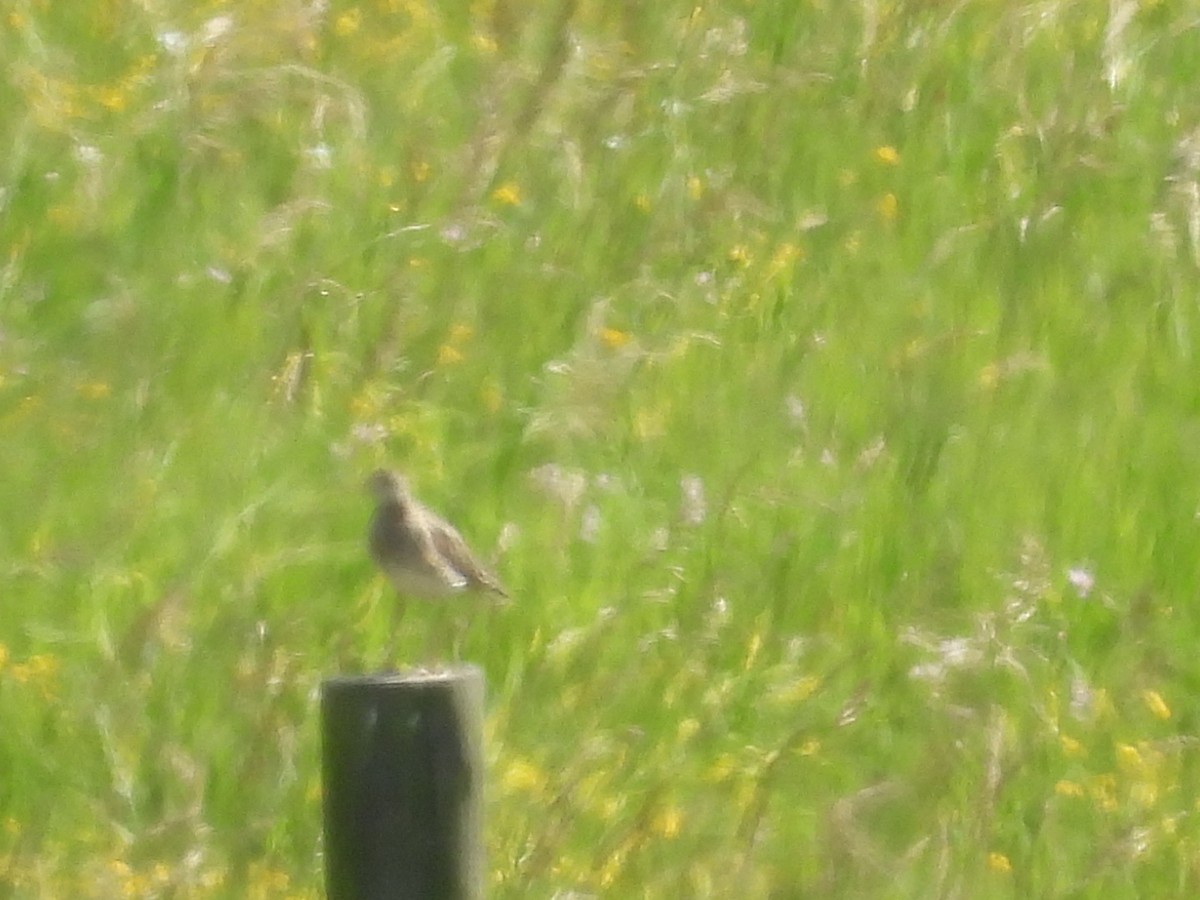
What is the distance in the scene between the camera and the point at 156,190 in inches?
212

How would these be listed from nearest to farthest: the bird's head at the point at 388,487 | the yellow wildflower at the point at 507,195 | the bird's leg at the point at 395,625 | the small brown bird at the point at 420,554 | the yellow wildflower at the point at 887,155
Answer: the small brown bird at the point at 420,554 → the bird's head at the point at 388,487 → the bird's leg at the point at 395,625 → the yellow wildflower at the point at 507,195 → the yellow wildflower at the point at 887,155

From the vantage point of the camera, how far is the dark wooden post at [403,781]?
112 inches

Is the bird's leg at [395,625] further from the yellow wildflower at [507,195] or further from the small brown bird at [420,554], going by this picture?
the yellow wildflower at [507,195]

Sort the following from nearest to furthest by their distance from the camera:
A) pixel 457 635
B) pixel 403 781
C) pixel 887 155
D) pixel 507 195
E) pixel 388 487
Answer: pixel 403 781
pixel 388 487
pixel 457 635
pixel 507 195
pixel 887 155

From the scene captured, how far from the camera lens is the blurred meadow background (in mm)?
4242

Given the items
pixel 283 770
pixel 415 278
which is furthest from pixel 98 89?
pixel 283 770

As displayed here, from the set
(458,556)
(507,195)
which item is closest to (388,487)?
(458,556)

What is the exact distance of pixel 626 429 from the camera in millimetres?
4984

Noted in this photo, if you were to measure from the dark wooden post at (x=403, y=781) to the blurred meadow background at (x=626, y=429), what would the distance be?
3.73ft

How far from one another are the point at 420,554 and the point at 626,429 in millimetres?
1023

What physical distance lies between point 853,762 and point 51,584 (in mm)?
1478

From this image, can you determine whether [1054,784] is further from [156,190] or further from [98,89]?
[98,89]

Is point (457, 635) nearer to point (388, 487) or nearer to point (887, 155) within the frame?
point (388, 487)

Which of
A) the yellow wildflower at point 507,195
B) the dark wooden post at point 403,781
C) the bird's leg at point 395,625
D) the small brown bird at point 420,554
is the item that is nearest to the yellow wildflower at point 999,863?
the small brown bird at point 420,554
